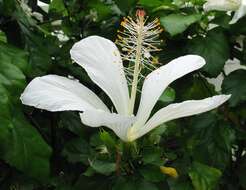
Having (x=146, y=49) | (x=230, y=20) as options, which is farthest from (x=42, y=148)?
(x=230, y=20)

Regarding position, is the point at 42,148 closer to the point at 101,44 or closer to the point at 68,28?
the point at 101,44

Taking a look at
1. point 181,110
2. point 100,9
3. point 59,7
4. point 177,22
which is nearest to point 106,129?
point 181,110

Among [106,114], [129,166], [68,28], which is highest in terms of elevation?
[68,28]

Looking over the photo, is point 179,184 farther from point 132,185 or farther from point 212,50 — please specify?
point 212,50

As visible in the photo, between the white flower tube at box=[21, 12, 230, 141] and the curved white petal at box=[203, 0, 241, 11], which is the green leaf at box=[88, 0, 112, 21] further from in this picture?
the white flower tube at box=[21, 12, 230, 141]

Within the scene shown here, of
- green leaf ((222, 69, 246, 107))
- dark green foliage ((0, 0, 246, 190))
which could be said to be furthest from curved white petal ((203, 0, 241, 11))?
green leaf ((222, 69, 246, 107))
